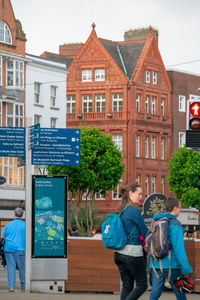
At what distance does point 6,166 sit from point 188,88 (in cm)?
2824

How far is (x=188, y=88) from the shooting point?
85938 millimetres

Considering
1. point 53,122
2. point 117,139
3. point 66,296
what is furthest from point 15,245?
point 117,139

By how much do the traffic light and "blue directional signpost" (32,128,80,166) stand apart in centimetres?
313

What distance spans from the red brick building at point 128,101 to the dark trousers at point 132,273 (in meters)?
65.0

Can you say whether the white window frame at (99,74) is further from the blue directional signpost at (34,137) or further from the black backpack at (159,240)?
the black backpack at (159,240)

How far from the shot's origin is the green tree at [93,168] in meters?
68.1

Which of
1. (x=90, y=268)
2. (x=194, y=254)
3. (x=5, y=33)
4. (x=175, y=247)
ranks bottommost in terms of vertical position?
(x=90, y=268)

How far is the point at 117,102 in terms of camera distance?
7981cm

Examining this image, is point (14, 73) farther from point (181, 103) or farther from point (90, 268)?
point (90, 268)

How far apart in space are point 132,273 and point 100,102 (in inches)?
2687

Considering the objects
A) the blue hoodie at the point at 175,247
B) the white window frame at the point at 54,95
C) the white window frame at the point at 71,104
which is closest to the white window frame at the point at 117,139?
the white window frame at the point at 71,104

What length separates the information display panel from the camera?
58.8 ft

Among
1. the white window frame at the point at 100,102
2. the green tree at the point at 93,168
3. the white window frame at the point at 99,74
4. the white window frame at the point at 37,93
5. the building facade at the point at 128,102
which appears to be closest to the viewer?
the white window frame at the point at 37,93

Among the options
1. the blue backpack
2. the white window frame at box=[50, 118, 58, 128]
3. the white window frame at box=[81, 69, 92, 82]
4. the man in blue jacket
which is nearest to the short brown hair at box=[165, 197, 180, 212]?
the man in blue jacket
